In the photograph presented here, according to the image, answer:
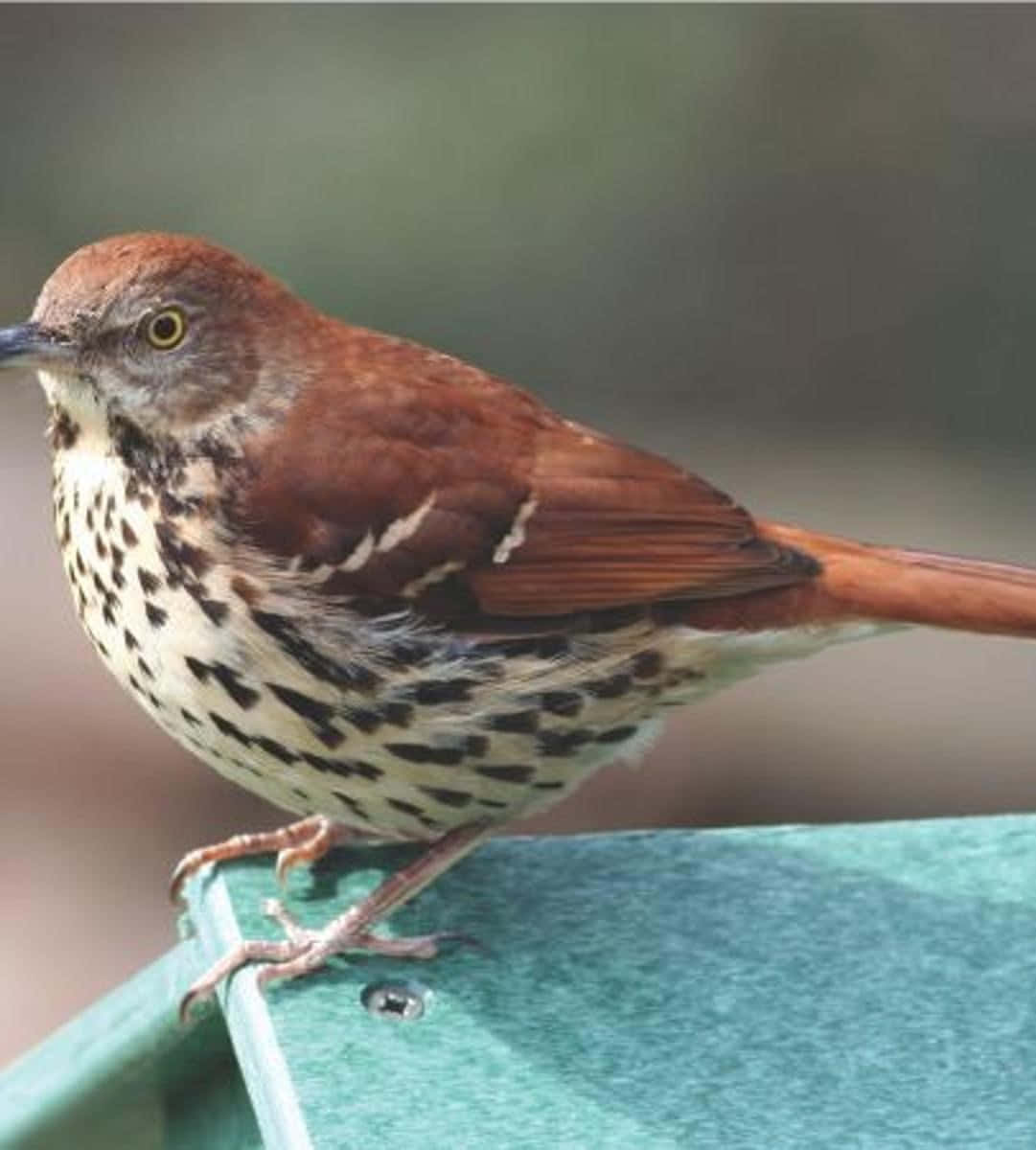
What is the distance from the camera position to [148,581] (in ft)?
15.5

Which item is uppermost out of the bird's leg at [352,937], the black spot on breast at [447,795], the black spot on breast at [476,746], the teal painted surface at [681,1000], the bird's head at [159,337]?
the bird's head at [159,337]

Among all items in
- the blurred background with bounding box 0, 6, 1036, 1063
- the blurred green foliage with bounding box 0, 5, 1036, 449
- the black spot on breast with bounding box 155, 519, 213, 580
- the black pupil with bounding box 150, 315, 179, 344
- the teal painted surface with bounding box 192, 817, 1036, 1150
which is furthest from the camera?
the blurred green foliage with bounding box 0, 5, 1036, 449

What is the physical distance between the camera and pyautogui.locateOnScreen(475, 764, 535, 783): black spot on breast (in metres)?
4.85

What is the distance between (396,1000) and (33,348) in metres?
0.82

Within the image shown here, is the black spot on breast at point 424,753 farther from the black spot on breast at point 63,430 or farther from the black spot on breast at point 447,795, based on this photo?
the black spot on breast at point 63,430

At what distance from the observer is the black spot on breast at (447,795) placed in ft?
15.8

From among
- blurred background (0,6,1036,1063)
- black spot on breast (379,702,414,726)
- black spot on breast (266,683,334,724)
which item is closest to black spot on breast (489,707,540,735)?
black spot on breast (379,702,414,726)

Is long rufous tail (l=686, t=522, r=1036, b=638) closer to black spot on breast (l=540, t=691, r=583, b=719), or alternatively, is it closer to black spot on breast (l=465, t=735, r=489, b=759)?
black spot on breast (l=540, t=691, r=583, b=719)

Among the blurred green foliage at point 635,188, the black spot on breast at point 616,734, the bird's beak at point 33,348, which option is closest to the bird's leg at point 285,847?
the black spot on breast at point 616,734

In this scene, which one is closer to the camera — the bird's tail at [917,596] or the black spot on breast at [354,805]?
the black spot on breast at [354,805]

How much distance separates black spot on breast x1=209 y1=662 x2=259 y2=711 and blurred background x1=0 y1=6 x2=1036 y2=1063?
4.41 metres

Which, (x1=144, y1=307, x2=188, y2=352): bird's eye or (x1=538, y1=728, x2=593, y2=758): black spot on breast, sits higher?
(x1=144, y1=307, x2=188, y2=352): bird's eye

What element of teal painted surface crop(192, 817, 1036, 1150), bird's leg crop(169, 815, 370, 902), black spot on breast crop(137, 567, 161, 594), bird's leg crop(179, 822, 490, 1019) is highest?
black spot on breast crop(137, 567, 161, 594)

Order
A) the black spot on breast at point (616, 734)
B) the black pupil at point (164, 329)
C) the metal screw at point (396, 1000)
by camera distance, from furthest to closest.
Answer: the black spot on breast at point (616, 734)
the black pupil at point (164, 329)
the metal screw at point (396, 1000)
